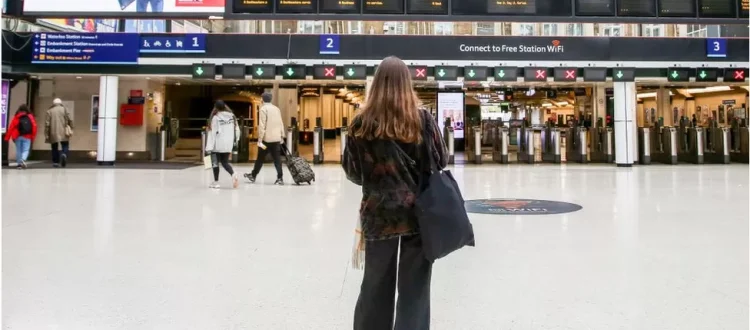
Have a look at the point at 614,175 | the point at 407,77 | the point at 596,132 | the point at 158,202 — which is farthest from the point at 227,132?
the point at 596,132

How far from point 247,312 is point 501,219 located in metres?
3.60

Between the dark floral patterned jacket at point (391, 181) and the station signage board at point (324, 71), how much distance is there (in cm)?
1194

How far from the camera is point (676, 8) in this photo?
9.00 m

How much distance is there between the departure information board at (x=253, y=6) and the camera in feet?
29.1

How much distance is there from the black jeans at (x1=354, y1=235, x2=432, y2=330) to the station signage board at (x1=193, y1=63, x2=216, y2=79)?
12568 mm

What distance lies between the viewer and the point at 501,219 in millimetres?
5781

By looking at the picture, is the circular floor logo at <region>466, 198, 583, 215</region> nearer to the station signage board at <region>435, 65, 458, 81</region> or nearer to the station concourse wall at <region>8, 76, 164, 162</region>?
the station signage board at <region>435, 65, 458, 81</region>

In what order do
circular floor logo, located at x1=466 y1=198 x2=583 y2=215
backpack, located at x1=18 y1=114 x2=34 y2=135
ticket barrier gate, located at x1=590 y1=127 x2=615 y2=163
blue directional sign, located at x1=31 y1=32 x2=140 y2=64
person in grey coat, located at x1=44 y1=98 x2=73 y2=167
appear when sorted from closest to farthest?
circular floor logo, located at x1=466 y1=198 x2=583 y2=215 < backpack, located at x1=18 y1=114 x2=34 y2=135 < person in grey coat, located at x1=44 y1=98 x2=73 y2=167 < blue directional sign, located at x1=31 y1=32 x2=140 y2=64 < ticket barrier gate, located at x1=590 y1=127 x2=615 y2=163

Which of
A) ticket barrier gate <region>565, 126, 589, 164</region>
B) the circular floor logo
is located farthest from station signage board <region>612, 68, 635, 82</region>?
the circular floor logo

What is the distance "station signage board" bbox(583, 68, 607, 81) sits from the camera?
13797 mm

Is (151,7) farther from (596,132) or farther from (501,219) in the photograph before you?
(596,132)

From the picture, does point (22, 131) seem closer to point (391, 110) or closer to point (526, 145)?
point (391, 110)

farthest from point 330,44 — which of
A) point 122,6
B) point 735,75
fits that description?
point 735,75

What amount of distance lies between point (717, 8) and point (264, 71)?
32.8 ft
